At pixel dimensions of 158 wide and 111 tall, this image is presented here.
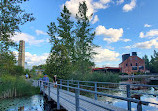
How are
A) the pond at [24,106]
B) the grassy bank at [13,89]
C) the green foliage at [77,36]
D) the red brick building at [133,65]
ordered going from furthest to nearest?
the red brick building at [133,65], the green foliage at [77,36], the grassy bank at [13,89], the pond at [24,106]

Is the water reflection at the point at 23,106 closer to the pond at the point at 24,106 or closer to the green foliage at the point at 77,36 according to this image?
the pond at the point at 24,106

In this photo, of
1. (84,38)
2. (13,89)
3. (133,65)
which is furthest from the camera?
(133,65)

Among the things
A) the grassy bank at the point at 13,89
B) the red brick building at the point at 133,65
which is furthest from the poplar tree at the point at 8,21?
the red brick building at the point at 133,65

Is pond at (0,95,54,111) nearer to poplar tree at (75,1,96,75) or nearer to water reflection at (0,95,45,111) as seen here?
water reflection at (0,95,45,111)

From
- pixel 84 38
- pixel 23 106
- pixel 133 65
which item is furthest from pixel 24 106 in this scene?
pixel 133 65

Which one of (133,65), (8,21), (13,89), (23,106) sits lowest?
(23,106)

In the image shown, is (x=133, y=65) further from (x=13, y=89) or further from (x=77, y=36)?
(x=13, y=89)

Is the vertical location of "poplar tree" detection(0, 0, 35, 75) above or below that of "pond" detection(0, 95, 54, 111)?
above

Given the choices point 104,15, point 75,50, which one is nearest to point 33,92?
point 75,50

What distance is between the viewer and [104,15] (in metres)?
21.9

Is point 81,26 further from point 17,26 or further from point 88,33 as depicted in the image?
point 17,26

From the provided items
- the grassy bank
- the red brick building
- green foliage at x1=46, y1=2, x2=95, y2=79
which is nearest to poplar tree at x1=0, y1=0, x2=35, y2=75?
the grassy bank

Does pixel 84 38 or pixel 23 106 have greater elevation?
pixel 84 38

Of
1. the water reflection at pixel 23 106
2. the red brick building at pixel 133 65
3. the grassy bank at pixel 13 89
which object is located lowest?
the water reflection at pixel 23 106
